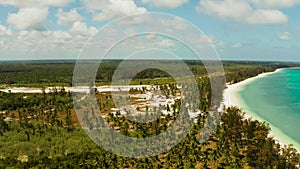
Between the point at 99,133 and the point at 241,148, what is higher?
the point at 99,133

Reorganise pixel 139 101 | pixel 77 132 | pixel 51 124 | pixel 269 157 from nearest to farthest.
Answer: pixel 269 157
pixel 77 132
pixel 51 124
pixel 139 101

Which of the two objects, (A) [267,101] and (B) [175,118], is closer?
(B) [175,118]

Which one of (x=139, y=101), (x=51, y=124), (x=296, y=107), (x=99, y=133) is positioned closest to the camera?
(x=99, y=133)

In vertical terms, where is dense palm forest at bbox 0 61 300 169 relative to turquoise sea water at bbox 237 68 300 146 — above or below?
above

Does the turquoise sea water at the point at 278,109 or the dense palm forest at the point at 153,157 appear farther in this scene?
the turquoise sea water at the point at 278,109

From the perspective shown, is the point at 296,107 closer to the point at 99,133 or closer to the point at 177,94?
the point at 177,94

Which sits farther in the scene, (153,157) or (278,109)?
(278,109)

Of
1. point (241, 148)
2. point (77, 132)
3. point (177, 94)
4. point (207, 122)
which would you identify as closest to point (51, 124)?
point (77, 132)

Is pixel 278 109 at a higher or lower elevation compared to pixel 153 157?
lower

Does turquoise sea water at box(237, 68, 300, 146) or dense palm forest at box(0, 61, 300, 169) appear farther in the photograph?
turquoise sea water at box(237, 68, 300, 146)

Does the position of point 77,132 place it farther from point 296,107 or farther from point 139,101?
point 296,107

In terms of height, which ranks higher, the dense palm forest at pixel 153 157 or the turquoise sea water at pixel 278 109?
the dense palm forest at pixel 153 157
